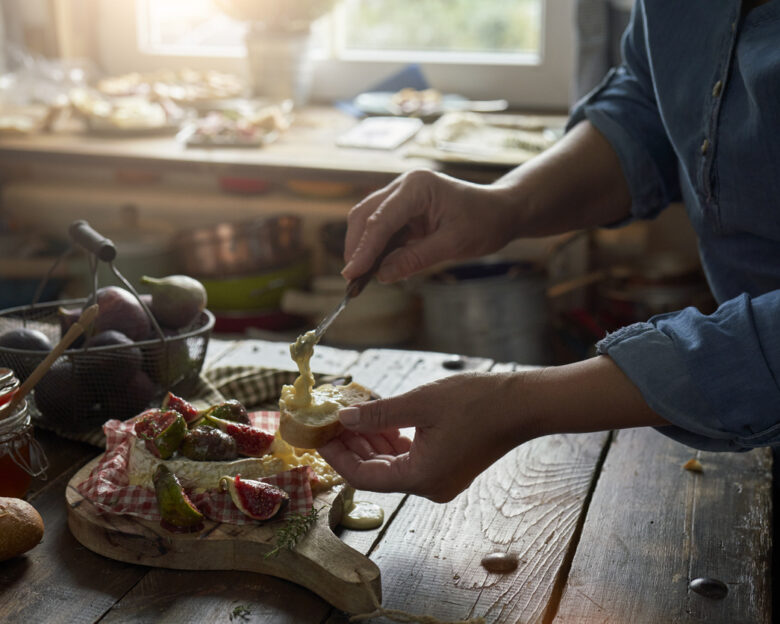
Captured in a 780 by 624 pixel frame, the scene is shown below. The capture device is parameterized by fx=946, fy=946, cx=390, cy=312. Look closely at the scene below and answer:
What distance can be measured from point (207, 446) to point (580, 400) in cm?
46

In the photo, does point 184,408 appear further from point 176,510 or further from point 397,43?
point 397,43

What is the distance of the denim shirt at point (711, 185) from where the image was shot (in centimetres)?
96

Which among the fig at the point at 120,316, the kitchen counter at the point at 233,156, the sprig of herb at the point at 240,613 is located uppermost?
the fig at the point at 120,316

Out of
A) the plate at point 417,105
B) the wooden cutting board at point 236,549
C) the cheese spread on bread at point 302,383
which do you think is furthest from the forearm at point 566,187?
the plate at point 417,105

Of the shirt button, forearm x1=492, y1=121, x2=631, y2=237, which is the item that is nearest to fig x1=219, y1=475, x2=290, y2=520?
forearm x1=492, y1=121, x2=631, y2=237

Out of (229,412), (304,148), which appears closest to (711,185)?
(229,412)

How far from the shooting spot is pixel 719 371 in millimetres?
960

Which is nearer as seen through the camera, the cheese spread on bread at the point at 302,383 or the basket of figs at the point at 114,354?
the cheese spread on bread at the point at 302,383

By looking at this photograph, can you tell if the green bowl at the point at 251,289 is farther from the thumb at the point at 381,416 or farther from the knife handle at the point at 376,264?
the thumb at the point at 381,416

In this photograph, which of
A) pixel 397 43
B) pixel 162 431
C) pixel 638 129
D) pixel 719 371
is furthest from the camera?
pixel 397 43

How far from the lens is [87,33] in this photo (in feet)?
11.8

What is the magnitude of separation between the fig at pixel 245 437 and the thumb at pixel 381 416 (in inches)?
7.2

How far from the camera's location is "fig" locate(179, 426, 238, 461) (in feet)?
3.82

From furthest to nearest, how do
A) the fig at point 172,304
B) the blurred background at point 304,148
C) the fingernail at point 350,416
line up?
the blurred background at point 304,148 → the fig at point 172,304 → the fingernail at point 350,416
